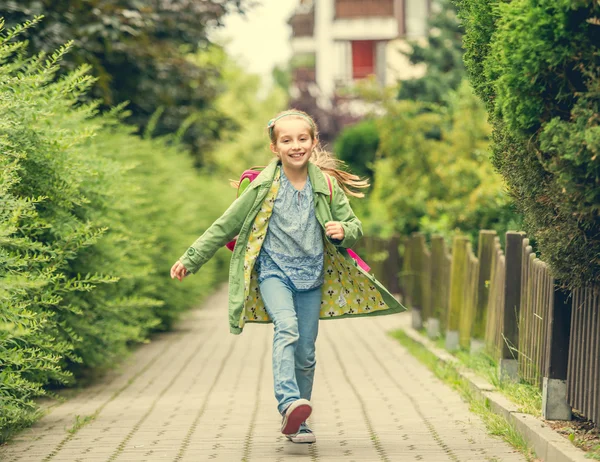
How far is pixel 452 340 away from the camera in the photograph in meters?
10.9

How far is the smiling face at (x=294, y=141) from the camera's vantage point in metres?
6.51

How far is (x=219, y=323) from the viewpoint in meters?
16.6

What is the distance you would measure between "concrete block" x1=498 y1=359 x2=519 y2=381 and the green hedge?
277 cm

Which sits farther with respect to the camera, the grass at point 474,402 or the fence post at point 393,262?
the fence post at point 393,262

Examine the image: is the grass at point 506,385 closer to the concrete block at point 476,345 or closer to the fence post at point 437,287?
the concrete block at point 476,345

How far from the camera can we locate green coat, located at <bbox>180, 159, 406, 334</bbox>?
641 centimetres

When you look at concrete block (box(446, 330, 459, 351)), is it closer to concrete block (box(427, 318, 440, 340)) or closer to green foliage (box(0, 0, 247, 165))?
concrete block (box(427, 318, 440, 340))

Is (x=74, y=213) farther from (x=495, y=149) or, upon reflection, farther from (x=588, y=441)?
(x=588, y=441)

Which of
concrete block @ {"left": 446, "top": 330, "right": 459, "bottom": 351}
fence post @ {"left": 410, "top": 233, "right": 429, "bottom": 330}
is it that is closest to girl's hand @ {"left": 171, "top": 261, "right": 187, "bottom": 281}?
concrete block @ {"left": 446, "top": 330, "right": 459, "bottom": 351}

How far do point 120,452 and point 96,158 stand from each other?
3.22 metres

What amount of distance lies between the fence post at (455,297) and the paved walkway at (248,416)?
40 centimetres

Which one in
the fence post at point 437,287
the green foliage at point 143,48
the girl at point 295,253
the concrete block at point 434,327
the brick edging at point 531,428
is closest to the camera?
the brick edging at point 531,428

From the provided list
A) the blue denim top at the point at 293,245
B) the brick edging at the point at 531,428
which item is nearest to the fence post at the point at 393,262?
the brick edging at the point at 531,428

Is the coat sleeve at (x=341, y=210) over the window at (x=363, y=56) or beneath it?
beneath
